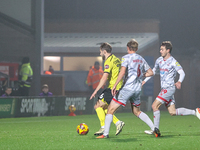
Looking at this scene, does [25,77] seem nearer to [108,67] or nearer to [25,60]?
[25,60]

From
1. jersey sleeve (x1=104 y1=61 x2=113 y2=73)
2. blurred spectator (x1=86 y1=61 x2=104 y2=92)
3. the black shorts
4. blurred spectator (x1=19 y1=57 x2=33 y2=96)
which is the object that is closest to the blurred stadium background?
blurred spectator (x1=19 y1=57 x2=33 y2=96)

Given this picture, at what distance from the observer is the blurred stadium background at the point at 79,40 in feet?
62.7

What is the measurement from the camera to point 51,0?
30.0m

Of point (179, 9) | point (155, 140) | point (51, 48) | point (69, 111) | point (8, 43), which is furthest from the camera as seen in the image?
point (179, 9)

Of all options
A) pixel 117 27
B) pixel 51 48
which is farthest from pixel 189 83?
pixel 51 48

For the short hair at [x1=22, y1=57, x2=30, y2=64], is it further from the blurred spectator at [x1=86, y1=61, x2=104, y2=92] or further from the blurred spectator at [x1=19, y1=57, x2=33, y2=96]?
the blurred spectator at [x1=86, y1=61, x2=104, y2=92]

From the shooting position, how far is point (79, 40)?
26.7 m

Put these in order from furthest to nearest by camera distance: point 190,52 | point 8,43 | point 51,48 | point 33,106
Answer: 1. point 190,52
2. point 51,48
3. point 8,43
4. point 33,106

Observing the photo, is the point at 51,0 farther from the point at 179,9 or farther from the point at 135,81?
the point at 135,81

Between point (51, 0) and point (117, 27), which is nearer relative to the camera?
point (117, 27)

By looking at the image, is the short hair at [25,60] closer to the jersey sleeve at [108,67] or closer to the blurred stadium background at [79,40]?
the blurred stadium background at [79,40]

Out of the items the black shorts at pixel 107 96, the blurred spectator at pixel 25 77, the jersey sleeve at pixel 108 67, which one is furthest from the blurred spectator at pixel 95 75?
the jersey sleeve at pixel 108 67

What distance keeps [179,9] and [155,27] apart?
4.31 meters

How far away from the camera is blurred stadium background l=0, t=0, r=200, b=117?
62.7 feet
